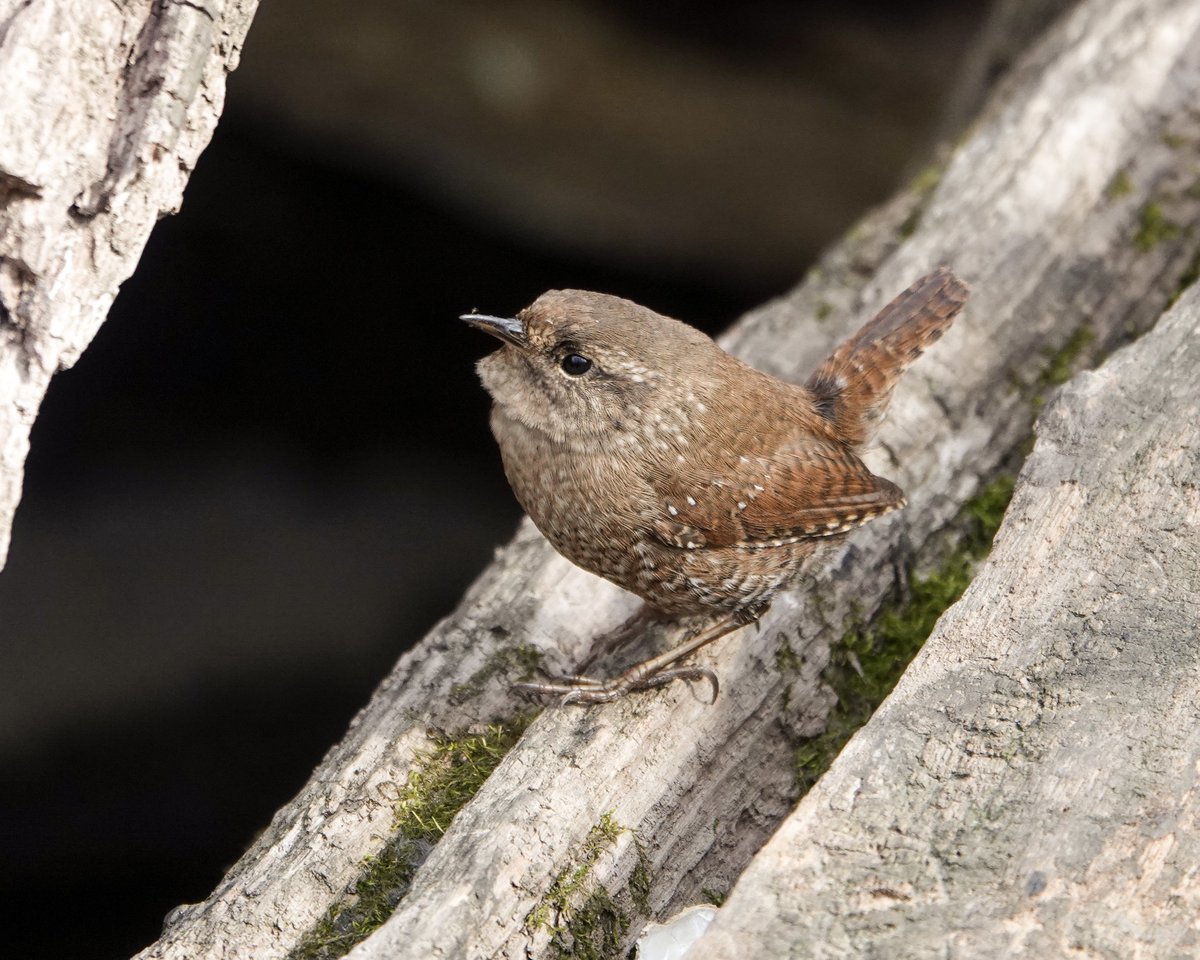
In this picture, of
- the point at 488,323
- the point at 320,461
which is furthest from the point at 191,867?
the point at 488,323

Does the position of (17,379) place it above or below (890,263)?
below

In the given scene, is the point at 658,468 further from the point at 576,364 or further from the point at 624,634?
the point at 624,634

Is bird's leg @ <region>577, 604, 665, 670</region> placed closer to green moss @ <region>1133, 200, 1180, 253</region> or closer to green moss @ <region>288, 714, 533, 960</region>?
green moss @ <region>288, 714, 533, 960</region>

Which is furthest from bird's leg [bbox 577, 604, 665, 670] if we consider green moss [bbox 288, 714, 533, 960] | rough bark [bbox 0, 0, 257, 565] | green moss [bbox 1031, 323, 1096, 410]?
rough bark [bbox 0, 0, 257, 565]

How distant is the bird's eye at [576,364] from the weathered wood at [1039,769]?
112cm

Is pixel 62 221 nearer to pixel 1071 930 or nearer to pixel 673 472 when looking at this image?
pixel 673 472

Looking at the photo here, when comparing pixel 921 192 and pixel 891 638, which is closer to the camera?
pixel 891 638

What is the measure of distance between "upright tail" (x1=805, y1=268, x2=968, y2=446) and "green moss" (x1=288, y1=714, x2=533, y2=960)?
4.22ft

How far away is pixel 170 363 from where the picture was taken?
6.93 m

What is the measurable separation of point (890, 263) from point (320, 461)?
13.2 ft

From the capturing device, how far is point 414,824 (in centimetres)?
279

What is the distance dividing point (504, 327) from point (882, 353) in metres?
1.13

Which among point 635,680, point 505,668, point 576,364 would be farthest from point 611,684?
point 576,364

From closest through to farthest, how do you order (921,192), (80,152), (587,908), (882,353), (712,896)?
(80,152) → (587,908) → (712,896) → (882,353) → (921,192)
